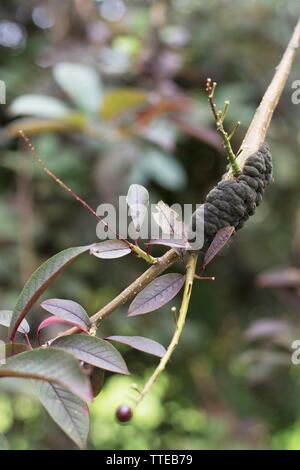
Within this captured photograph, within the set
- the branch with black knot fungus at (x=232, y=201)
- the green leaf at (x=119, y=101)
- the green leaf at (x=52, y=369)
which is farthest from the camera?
the green leaf at (x=119, y=101)

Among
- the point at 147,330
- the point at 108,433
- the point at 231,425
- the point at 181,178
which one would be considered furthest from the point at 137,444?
the point at 181,178

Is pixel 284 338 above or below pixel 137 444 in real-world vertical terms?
above

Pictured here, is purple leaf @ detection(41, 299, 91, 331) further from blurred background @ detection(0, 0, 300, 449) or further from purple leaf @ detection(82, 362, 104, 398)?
blurred background @ detection(0, 0, 300, 449)

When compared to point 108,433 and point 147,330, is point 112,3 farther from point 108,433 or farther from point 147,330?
point 108,433

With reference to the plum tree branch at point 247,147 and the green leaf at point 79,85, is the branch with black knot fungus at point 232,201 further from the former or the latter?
the green leaf at point 79,85

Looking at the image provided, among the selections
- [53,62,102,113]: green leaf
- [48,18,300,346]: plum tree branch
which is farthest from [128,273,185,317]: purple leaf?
[53,62,102,113]: green leaf

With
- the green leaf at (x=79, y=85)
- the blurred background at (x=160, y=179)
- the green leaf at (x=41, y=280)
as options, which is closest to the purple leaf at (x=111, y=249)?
the green leaf at (x=41, y=280)
